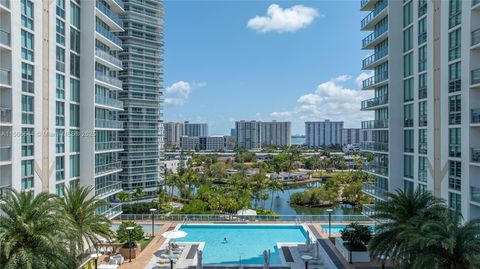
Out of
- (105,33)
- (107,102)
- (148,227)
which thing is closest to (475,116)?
(148,227)

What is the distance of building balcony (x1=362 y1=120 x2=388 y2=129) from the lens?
2653cm

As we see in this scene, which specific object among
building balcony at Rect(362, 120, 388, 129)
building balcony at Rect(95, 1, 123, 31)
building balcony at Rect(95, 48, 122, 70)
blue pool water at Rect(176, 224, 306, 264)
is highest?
building balcony at Rect(95, 1, 123, 31)

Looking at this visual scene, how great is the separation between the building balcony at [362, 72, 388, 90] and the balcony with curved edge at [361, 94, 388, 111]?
109 centimetres

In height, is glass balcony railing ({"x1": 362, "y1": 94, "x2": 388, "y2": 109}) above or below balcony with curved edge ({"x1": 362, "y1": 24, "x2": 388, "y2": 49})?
below

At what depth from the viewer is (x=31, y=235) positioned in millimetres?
13164

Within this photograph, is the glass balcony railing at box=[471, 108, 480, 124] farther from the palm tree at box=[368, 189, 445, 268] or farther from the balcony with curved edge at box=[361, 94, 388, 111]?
the balcony with curved edge at box=[361, 94, 388, 111]

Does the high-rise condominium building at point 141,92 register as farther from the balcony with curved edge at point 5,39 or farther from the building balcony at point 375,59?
the building balcony at point 375,59

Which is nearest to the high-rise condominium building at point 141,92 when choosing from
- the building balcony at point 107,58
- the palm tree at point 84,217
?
the building balcony at point 107,58

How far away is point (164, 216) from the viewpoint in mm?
31094

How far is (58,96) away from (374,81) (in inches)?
918

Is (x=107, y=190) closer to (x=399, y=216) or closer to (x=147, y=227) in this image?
(x=147, y=227)

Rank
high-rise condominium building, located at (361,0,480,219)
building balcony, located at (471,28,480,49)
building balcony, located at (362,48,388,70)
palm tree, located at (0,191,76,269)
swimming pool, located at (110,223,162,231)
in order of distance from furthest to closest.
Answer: swimming pool, located at (110,223,162,231)
building balcony, located at (362,48,388,70)
high-rise condominium building, located at (361,0,480,219)
building balcony, located at (471,28,480,49)
palm tree, located at (0,191,76,269)

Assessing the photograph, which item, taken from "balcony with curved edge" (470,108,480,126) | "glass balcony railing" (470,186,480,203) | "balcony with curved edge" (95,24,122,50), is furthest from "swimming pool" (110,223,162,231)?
"balcony with curved edge" (470,108,480,126)

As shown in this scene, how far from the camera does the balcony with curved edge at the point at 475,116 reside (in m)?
17.4
